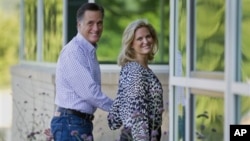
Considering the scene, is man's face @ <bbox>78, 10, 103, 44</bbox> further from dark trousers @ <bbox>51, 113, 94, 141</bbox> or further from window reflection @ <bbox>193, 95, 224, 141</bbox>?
window reflection @ <bbox>193, 95, 224, 141</bbox>

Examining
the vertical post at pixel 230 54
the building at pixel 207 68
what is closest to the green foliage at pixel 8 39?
the building at pixel 207 68

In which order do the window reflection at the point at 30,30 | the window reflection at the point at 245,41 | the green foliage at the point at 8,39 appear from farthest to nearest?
the green foliage at the point at 8,39, the window reflection at the point at 30,30, the window reflection at the point at 245,41

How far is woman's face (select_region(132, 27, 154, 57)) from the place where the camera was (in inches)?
255

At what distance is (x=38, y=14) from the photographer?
→ 13.0 metres

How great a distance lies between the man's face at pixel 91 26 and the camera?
678cm

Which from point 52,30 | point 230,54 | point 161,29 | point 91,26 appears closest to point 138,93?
point 91,26

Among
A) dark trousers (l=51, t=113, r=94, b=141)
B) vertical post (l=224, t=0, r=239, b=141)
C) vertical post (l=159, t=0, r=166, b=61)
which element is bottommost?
dark trousers (l=51, t=113, r=94, b=141)

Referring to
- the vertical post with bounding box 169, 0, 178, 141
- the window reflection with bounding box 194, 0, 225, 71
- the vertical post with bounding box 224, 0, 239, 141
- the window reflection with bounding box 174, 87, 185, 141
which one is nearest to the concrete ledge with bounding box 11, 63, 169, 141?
the vertical post with bounding box 169, 0, 178, 141

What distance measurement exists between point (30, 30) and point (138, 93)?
8.18m

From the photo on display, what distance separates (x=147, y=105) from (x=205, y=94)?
686 millimetres

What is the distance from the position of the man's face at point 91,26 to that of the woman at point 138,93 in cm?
32

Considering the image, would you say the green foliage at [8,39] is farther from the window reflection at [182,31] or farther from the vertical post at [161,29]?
the window reflection at [182,31]

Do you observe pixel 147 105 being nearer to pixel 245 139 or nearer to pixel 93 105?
pixel 93 105

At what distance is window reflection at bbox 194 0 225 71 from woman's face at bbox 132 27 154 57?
1.75ft
